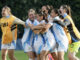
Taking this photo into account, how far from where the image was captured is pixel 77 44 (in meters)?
12.1

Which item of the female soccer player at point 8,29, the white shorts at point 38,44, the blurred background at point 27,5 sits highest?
the blurred background at point 27,5

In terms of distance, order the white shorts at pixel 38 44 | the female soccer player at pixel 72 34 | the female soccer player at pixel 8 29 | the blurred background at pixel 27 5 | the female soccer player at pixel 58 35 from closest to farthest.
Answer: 1. the white shorts at pixel 38 44
2. the female soccer player at pixel 58 35
3. the female soccer player at pixel 72 34
4. the female soccer player at pixel 8 29
5. the blurred background at pixel 27 5

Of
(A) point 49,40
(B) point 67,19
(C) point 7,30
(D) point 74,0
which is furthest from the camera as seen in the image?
(D) point 74,0

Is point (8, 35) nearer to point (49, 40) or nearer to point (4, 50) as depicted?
point (4, 50)

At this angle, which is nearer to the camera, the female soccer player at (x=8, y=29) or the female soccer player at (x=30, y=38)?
the female soccer player at (x=30, y=38)

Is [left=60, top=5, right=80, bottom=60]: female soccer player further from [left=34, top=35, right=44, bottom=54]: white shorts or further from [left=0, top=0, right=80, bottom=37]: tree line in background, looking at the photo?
[left=0, top=0, right=80, bottom=37]: tree line in background

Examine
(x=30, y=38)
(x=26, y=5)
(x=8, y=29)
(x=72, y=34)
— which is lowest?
(x=30, y=38)

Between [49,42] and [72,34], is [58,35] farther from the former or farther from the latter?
[72,34]

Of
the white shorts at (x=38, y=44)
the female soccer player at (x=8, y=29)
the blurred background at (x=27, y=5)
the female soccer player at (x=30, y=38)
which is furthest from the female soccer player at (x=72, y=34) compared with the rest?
the blurred background at (x=27, y=5)

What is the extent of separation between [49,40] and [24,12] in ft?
51.1

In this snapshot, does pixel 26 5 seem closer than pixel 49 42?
No

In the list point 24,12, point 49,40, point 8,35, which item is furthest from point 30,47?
point 24,12

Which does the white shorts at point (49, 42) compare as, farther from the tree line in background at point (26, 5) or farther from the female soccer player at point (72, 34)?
the tree line in background at point (26, 5)

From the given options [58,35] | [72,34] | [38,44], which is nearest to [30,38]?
[38,44]
